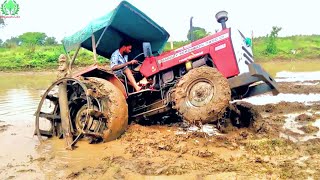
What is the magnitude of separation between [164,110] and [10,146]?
289 cm

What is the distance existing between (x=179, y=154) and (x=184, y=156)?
0.36ft

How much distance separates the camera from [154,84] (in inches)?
262

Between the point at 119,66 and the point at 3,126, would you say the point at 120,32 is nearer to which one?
the point at 119,66

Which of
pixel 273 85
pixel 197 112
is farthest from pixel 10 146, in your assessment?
pixel 273 85

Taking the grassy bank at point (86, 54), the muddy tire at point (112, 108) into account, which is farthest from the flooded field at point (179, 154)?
the grassy bank at point (86, 54)

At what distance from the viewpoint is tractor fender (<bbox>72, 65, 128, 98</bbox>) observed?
6.53 metres

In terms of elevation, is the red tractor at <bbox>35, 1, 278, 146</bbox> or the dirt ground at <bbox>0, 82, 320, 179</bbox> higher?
the red tractor at <bbox>35, 1, 278, 146</bbox>

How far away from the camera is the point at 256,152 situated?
506 cm

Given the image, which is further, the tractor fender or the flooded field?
the tractor fender

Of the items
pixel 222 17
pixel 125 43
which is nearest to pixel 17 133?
pixel 125 43

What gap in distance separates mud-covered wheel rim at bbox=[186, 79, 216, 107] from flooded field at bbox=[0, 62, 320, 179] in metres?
0.50

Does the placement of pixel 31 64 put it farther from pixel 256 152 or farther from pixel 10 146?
pixel 256 152

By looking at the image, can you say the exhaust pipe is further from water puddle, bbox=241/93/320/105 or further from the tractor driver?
water puddle, bbox=241/93/320/105

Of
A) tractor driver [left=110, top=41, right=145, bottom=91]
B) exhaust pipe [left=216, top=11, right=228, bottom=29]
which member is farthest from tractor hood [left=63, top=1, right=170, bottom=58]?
exhaust pipe [left=216, top=11, right=228, bottom=29]
